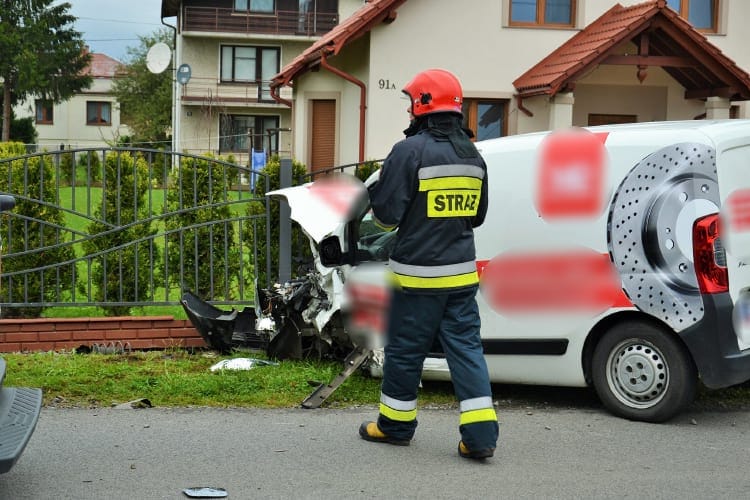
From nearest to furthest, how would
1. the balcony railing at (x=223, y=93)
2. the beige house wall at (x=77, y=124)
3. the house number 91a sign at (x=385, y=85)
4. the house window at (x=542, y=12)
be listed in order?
1. the house number 91a sign at (x=385, y=85)
2. the house window at (x=542, y=12)
3. the balcony railing at (x=223, y=93)
4. the beige house wall at (x=77, y=124)

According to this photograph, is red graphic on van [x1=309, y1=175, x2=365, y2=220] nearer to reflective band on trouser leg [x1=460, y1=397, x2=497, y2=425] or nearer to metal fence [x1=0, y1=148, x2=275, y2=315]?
metal fence [x1=0, y1=148, x2=275, y2=315]

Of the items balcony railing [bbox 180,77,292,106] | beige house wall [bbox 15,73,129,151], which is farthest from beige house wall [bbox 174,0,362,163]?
beige house wall [bbox 15,73,129,151]

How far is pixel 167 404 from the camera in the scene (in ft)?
23.2

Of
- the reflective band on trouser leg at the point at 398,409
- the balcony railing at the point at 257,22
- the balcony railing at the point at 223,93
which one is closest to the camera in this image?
the reflective band on trouser leg at the point at 398,409

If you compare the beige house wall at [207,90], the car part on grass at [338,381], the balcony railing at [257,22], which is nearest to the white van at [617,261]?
the car part on grass at [338,381]

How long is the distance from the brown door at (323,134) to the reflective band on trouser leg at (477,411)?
16186 millimetres

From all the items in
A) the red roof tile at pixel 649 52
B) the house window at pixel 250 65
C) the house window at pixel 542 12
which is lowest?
the red roof tile at pixel 649 52

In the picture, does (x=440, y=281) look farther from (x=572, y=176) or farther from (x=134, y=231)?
(x=134, y=231)

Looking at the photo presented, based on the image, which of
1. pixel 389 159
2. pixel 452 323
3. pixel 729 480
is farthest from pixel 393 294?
pixel 729 480

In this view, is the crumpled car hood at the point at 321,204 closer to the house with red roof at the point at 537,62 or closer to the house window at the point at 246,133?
the house with red roof at the point at 537,62

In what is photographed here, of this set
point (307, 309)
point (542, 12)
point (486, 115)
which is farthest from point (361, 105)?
point (307, 309)

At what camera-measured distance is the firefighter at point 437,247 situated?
568cm

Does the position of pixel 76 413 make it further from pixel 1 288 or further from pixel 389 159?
pixel 1 288

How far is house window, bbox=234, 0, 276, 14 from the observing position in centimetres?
5006
